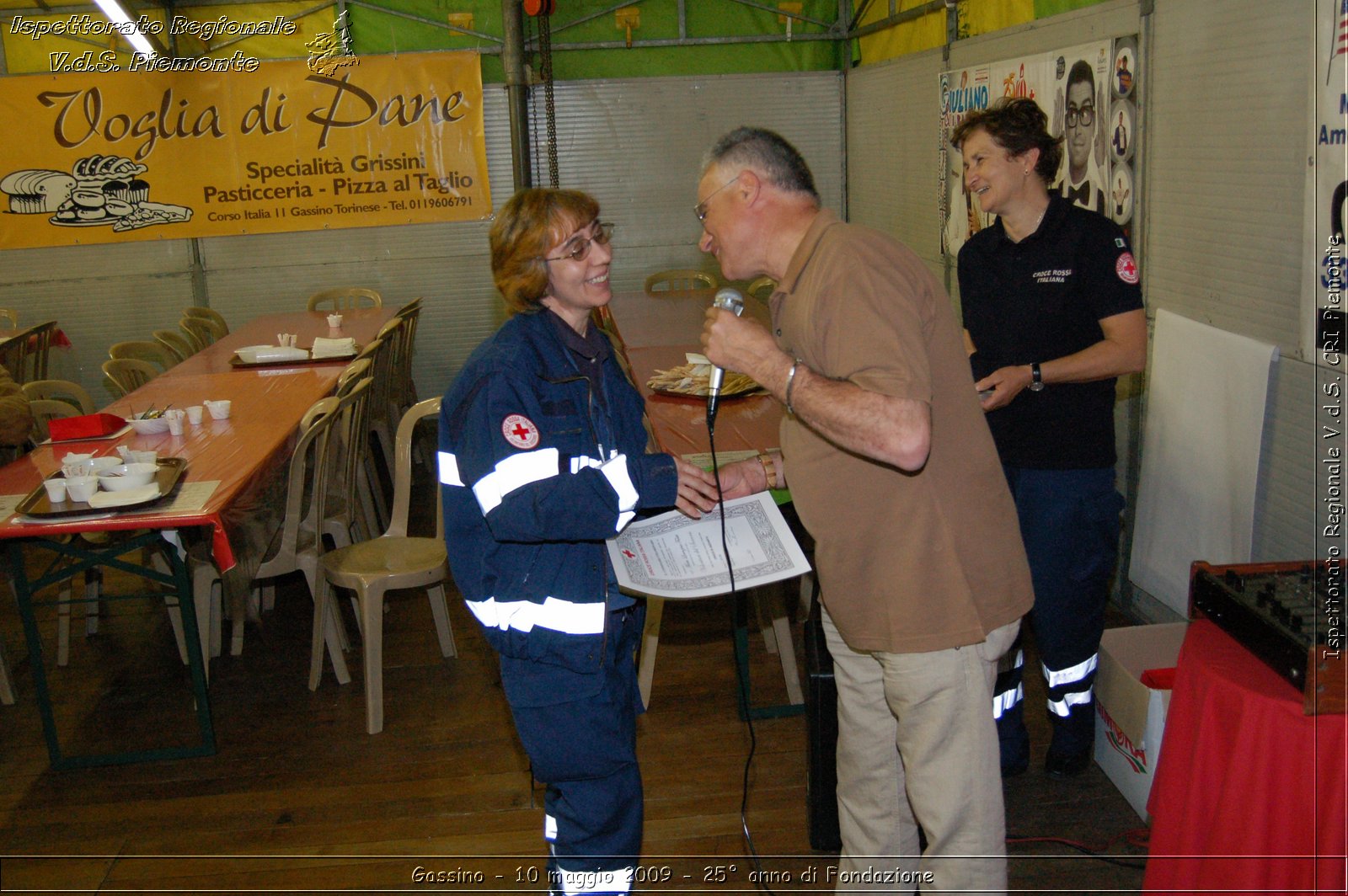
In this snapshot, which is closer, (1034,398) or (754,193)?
(754,193)

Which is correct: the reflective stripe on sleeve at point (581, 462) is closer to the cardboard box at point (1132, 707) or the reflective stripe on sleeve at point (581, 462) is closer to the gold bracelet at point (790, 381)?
the gold bracelet at point (790, 381)

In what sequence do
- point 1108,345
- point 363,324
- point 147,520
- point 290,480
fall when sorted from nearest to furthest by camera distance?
point 1108,345 → point 147,520 → point 290,480 → point 363,324

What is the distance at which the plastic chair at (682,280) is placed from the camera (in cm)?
723

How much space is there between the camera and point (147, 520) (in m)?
3.20

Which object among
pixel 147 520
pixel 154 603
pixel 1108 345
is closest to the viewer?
pixel 1108 345

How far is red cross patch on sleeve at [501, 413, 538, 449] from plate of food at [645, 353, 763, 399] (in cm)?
182

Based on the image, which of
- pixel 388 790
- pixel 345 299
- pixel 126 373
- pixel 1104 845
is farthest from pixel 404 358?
pixel 1104 845

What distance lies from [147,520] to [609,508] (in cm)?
193

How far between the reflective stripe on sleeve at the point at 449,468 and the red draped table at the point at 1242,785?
4.70 ft

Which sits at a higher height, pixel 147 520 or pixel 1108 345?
pixel 1108 345

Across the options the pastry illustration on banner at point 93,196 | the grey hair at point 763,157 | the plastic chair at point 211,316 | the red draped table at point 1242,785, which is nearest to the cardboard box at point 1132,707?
the red draped table at point 1242,785

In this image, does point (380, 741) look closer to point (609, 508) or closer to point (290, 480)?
point (290, 480)

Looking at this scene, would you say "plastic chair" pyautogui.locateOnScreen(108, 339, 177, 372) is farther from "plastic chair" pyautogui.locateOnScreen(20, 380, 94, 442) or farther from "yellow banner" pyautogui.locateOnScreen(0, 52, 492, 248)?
"yellow banner" pyautogui.locateOnScreen(0, 52, 492, 248)

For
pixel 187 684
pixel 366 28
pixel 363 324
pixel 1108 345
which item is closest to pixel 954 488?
pixel 1108 345
